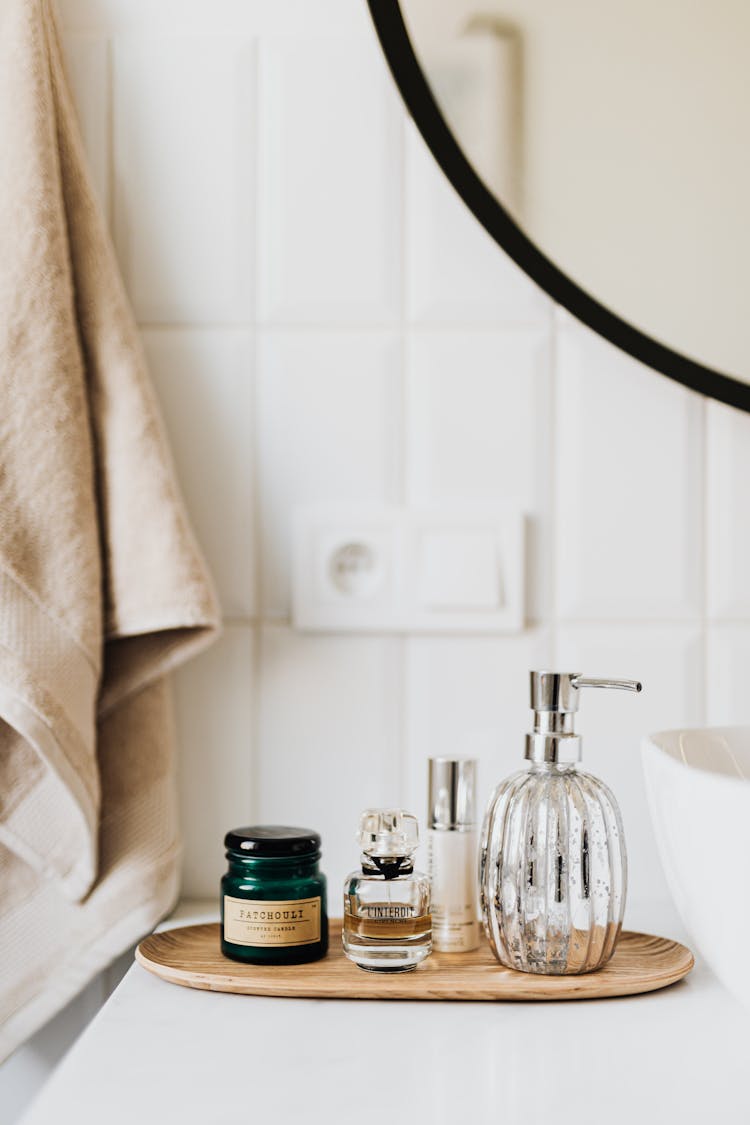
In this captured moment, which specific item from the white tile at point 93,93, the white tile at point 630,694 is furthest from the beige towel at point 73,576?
the white tile at point 630,694

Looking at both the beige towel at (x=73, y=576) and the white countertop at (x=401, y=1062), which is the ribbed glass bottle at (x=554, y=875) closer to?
the white countertop at (x=401, y=1062)

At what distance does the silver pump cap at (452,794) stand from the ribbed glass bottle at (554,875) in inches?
1.3

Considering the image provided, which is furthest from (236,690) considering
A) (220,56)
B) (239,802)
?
(220,56)

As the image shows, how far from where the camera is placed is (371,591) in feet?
2.72

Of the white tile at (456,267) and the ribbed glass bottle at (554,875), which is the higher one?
the white tile at (456,267)

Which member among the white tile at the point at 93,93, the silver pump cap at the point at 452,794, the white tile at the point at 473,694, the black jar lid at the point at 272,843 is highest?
the white tile at the point at 93,93

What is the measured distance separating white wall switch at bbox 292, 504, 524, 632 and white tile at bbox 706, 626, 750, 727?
6.0 inches

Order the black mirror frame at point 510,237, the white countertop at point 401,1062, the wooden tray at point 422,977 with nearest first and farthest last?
the white countertop at point 401,1062 → the wooden tray at point 422,977 → the black mirror frame at point 510,237

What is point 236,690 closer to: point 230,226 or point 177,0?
point 230,226

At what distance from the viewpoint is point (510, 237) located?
813mm

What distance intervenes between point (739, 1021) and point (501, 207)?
570 millimetres

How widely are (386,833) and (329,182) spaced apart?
49 cm

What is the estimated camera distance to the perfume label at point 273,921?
64 cm

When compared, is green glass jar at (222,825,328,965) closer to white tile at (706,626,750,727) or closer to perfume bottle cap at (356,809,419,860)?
perfume bottle cap at (356,809,419,860)
